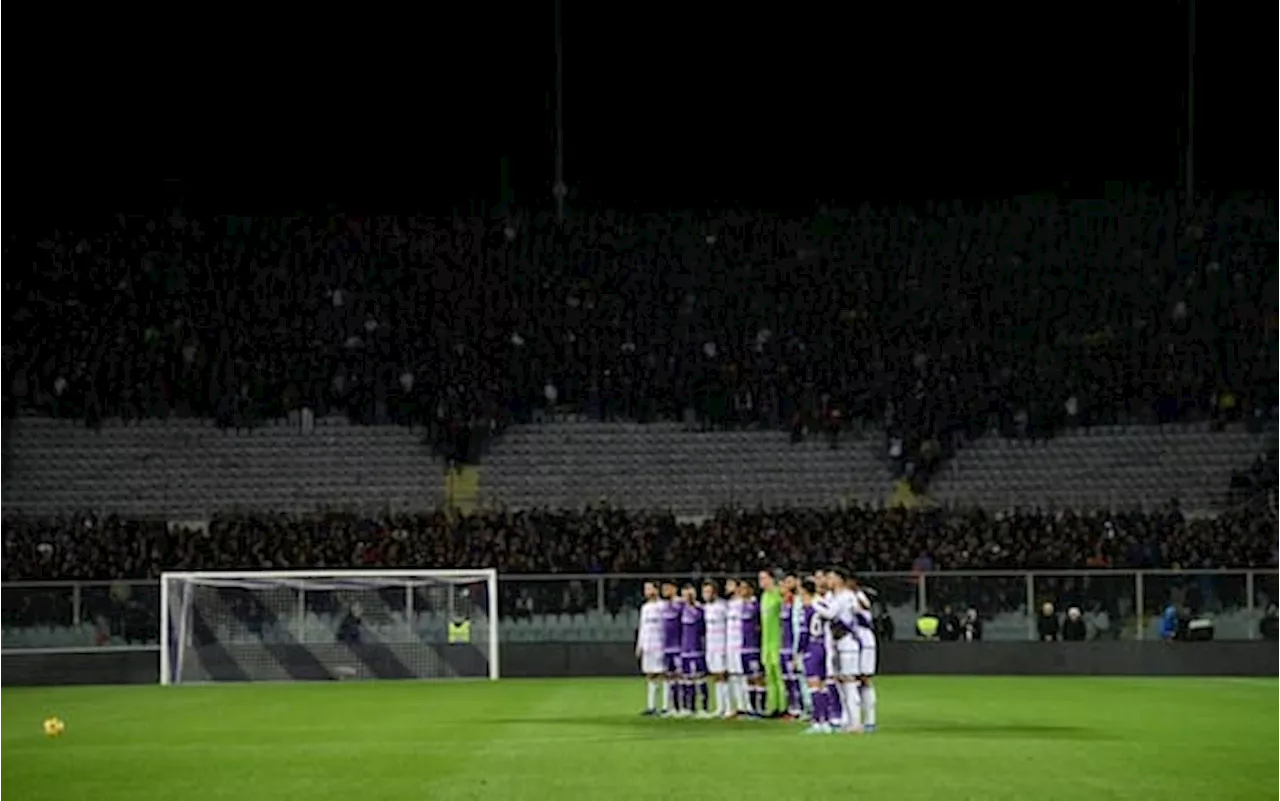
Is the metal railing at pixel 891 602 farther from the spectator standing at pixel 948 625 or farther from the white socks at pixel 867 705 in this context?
the white socks at pixel 867 705

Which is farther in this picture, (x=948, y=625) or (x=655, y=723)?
(x=948, y=625)

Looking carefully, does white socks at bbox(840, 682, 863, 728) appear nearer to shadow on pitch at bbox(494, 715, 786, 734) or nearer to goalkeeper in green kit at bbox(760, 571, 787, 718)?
shadow on pitch at bbox(494, 715, 786, 734)

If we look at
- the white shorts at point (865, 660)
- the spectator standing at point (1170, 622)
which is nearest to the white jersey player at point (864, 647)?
the white shorts at point (865, 660)

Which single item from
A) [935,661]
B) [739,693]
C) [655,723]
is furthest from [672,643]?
[935,661]

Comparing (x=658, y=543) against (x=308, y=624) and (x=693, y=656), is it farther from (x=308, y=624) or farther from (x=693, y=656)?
(x=693, y=656)

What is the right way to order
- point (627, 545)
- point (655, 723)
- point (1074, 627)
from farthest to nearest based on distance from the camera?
point (627, 545), point (1074, 627), point (655, 723)

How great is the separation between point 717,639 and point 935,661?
45.3 ft

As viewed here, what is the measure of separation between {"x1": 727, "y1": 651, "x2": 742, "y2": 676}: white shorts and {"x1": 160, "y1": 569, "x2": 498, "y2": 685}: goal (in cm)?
1259

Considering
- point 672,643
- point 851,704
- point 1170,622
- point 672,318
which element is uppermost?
point 672,318

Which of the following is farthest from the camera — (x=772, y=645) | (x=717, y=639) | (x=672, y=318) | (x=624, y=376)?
(x=672, y=318)

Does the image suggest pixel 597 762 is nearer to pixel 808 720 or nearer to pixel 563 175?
pixel 808 720

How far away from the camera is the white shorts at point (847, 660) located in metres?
28.4

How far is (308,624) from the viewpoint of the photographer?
4497 centimetres

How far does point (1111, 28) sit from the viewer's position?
5997cm
